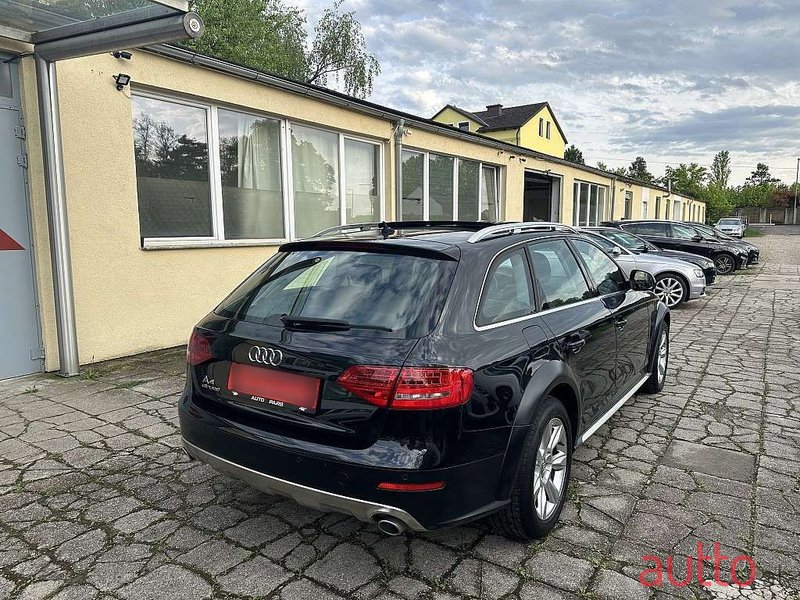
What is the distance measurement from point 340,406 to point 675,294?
1027cm

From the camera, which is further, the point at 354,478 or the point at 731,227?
the point at 731,227

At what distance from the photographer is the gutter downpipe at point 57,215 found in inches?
202

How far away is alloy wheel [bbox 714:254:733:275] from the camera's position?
57.1ft

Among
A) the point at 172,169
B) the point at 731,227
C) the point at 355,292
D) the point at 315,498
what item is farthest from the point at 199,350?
the point at 731,227

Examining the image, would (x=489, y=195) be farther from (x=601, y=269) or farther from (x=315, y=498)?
(x=315, y=498)

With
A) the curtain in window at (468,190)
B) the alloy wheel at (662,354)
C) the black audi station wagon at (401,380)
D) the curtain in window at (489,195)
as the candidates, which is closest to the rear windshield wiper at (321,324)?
the black audi station wagon at (401,380)

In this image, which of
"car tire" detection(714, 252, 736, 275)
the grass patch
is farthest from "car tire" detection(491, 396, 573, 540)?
"car tire" detection(714, 252, 736, 275)

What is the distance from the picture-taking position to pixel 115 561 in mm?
2594

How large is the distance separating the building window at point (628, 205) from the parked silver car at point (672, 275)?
1638cm

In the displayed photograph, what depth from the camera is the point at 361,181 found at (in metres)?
9.59

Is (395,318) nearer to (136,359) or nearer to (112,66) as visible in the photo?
(136,359)

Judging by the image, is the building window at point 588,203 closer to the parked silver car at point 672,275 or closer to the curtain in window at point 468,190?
the curtain in window at point 468,190

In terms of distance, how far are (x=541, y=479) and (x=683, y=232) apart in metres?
16.0

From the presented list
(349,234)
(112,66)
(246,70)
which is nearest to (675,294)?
(246,70)
